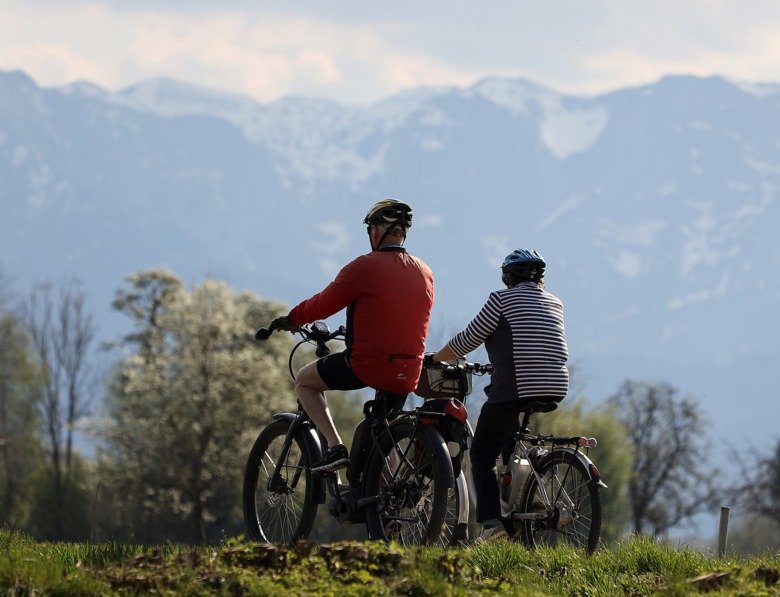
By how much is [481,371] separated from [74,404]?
63149mm

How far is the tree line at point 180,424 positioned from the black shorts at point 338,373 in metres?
30.0

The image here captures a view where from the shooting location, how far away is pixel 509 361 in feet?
27.6

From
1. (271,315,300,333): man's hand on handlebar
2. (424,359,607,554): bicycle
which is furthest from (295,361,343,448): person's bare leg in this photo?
(424,359,607,554): bicycle

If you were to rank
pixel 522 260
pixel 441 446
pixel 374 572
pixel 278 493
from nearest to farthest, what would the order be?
pixel 374 572 < pixel 441 446 < pixel 522 260 < pixel 278 493

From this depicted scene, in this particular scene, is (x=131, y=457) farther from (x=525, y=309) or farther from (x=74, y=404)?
(x=525, y=309)

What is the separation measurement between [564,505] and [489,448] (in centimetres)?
66

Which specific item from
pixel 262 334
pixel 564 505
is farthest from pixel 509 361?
pixel 262 334

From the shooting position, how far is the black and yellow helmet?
807cm

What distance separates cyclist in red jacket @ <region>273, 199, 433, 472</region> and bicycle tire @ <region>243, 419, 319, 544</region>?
281 mm

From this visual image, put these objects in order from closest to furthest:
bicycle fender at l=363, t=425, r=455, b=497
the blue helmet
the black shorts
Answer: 1. bicycle fender at l=363, t=425, r=455, b=497
2. the black shorts
3. the blue helmet

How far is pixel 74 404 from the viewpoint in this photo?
227 feet

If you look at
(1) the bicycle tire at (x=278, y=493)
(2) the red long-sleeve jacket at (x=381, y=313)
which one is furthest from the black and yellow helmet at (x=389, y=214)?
(1) the bicycle tire at (x=278, y=493)

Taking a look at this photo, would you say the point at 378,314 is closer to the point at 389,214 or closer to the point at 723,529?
the point at 389,214

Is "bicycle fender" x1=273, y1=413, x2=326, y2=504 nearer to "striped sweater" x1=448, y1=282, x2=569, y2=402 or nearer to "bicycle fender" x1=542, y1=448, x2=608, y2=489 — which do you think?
"striped sweater" x1=448, y1=282, x2=569, y2=402
